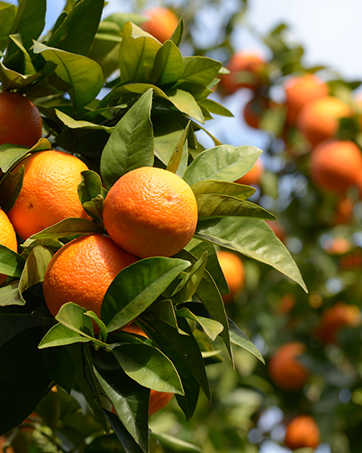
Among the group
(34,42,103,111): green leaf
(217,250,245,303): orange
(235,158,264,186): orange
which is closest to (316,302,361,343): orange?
(217,250,245,303): orange

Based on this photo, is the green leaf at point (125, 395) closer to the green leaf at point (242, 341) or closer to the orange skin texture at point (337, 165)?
the green leaf at point (242, 341)

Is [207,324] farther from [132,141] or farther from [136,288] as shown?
[132,141]

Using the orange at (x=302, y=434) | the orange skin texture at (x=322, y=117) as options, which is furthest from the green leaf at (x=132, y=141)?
the orange at (x=302, y=434)

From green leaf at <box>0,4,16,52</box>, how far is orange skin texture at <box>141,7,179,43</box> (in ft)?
5.40

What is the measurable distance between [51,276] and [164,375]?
0.55 feet

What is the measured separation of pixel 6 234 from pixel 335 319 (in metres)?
2.03

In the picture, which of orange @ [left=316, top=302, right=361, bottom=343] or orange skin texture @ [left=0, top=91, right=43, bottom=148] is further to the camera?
orange @ [left=316, top=302, right=361, bottom=343]

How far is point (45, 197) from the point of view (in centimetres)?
59

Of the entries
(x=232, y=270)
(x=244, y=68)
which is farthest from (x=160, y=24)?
(x=232, y=270)

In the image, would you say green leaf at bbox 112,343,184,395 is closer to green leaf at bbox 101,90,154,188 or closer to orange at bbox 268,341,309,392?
green leaf at bbox 101,90,154,188

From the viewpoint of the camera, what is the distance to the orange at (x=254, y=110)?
252cm

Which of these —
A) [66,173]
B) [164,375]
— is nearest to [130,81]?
[66,173]

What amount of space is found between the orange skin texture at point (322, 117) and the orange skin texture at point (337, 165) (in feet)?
0.20

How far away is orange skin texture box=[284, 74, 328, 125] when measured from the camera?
2.39m
